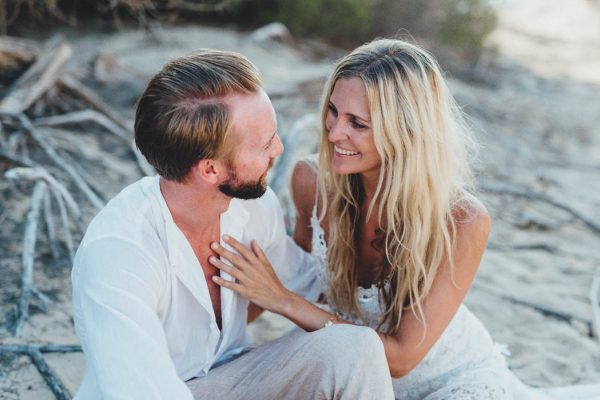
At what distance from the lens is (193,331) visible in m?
2.38

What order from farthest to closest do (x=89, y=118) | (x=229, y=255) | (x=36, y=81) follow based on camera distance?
(x=36, y=81), (x=89, y=118), (x=229, y=255)

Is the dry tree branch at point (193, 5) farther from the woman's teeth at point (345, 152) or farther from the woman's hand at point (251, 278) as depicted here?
the woman's hand at point (251, 278)

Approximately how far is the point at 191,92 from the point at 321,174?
33.2 inches

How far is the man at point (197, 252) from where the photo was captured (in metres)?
2.06

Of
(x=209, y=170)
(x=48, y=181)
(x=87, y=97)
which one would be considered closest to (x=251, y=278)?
(x=209, y=170)

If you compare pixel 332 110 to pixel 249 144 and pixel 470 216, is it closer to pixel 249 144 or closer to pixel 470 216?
pixel 249 144

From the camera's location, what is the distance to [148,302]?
2090 millimetres

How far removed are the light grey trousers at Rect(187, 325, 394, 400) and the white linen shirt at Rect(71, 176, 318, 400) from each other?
95 mm

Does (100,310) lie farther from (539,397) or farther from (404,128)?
(539,397)

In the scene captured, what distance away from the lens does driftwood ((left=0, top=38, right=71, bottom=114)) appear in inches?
181

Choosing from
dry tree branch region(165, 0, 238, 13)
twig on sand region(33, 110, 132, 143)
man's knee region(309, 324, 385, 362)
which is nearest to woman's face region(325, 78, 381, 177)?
man's knee region(309, 324, 385, 362)

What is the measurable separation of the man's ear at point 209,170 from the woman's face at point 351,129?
1.66 ft

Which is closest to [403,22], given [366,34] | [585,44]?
[366,34]

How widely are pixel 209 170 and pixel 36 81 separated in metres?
3.15
